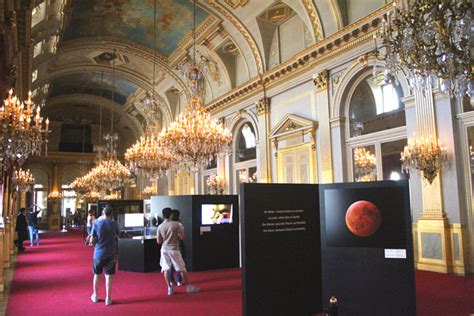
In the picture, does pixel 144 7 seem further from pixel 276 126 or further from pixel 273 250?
pixel 273 250

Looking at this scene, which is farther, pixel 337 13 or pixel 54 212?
pixel 54 212

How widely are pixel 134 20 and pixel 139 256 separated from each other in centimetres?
980

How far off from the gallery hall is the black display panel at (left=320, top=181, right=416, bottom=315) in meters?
0.01

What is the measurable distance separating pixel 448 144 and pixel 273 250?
5511 mm

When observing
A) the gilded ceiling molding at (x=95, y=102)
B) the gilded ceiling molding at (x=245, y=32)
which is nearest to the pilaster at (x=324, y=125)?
the gilded ceiling molding at (x=245, y=32)

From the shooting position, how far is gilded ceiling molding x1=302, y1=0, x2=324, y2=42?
36.8ft

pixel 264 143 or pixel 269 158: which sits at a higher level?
pixel 264 143

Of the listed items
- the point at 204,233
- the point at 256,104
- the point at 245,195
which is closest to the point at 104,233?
the point at 245,195

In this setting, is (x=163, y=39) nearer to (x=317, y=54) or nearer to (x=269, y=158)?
(x=269, y=158)

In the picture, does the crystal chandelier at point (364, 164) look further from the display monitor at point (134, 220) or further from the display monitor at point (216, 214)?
the display monitor at point (134, 220)

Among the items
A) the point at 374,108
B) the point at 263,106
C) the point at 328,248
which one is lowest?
the point at 328,248

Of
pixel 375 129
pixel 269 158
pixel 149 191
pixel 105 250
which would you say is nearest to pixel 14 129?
pixel 105 250

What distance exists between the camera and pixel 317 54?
37.6 feet

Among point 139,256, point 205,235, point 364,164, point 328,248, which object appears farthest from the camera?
point 364,164
